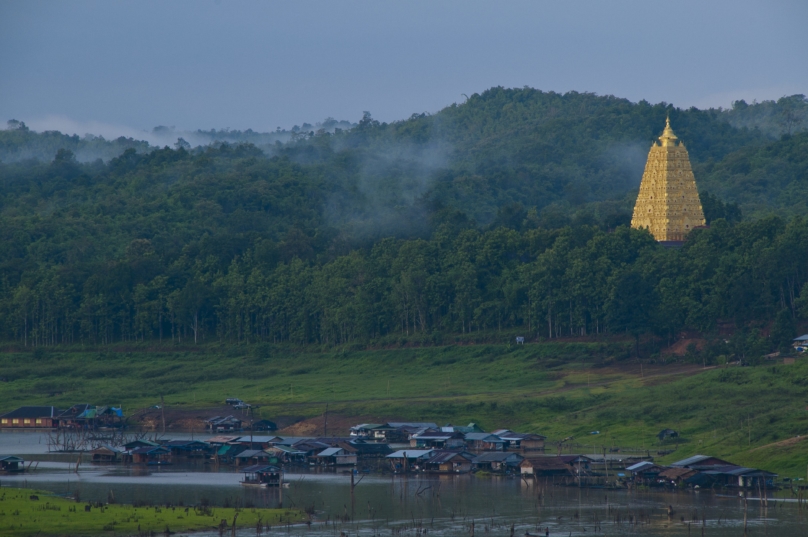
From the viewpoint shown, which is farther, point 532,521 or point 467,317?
point 467,317

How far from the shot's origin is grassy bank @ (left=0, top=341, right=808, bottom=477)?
278 feet

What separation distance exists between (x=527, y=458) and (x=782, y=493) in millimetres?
16428

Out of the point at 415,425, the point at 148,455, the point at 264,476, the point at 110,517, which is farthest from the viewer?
the point at 415,425

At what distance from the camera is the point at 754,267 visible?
11188 cm

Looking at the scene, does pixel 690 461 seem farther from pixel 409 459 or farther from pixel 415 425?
pixel 415 425

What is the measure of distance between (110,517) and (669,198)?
299 feet

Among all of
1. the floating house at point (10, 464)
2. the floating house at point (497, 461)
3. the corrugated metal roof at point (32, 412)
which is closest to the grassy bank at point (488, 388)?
the corrugated metal roof at point (32, 412)

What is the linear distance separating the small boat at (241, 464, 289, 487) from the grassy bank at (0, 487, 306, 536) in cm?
1009

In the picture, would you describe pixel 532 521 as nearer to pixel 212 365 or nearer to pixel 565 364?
pixel 565 364

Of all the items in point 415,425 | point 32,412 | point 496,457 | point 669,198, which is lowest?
point 496,457

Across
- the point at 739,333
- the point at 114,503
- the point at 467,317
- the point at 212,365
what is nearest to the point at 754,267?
the point at 739,333

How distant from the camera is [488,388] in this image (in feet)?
353

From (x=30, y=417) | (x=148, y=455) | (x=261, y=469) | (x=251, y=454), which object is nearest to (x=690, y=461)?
(x=261, y=469)

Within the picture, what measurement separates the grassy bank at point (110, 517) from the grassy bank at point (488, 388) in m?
29.5
